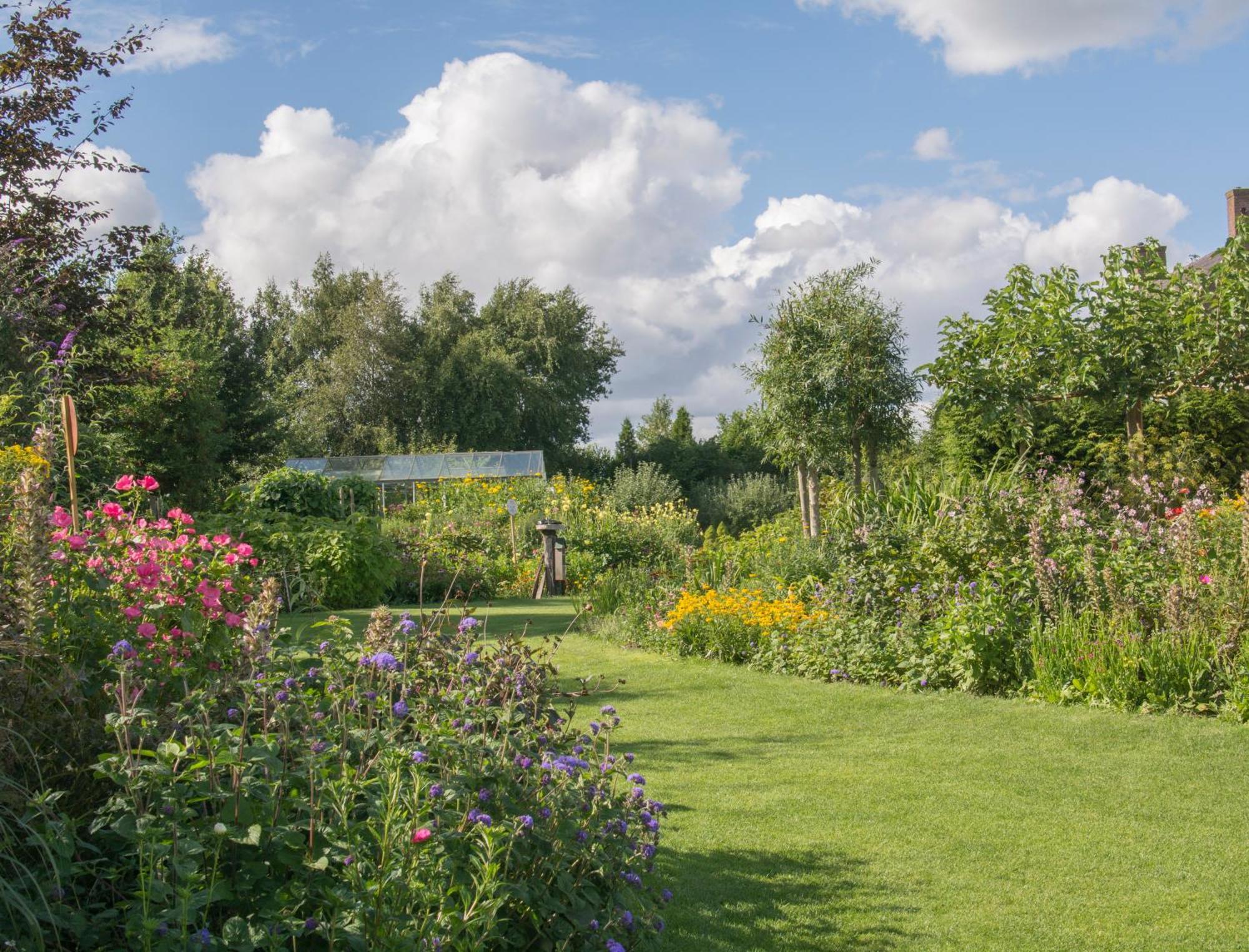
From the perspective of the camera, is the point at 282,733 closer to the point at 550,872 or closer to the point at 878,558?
the point at 550,872

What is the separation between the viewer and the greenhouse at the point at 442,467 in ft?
79.5

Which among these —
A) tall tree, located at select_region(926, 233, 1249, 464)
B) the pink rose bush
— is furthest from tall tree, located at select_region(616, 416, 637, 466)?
the pink rose bush

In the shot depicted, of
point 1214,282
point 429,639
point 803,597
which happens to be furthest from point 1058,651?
point 1214,282

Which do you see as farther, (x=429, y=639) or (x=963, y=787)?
(x=963, y=787)

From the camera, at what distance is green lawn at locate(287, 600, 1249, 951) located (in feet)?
11.3

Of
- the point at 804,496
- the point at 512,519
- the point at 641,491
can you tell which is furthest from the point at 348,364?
the point at 804,496

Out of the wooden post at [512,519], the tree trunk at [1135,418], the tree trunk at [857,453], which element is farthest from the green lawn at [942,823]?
the wooden post at [512,519]

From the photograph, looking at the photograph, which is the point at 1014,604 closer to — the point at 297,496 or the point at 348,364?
the point at 297,496

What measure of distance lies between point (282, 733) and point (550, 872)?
0.78 m

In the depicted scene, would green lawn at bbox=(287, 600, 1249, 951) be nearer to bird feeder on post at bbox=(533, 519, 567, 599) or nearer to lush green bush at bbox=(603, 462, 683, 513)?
Result: bird feeder on post at bbox=(533, 519, 567, 599)

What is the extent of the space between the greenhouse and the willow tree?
9855mm

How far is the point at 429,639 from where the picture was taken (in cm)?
357

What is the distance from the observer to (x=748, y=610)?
848 centimetres

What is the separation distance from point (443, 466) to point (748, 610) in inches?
673
